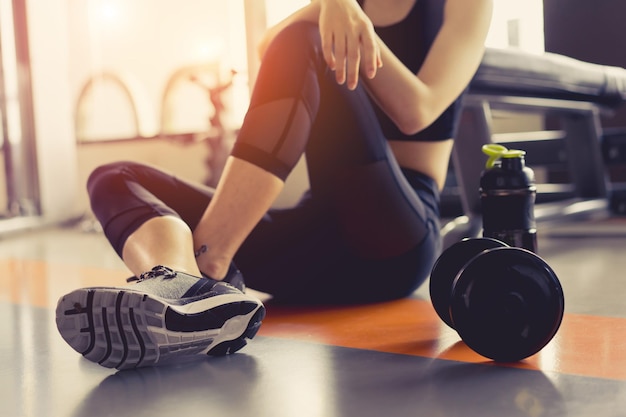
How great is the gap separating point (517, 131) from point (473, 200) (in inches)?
67.2

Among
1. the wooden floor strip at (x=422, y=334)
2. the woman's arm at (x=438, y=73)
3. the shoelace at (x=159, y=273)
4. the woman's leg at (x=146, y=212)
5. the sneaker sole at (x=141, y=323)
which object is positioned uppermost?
the woman's arm at (x=438, y=73)

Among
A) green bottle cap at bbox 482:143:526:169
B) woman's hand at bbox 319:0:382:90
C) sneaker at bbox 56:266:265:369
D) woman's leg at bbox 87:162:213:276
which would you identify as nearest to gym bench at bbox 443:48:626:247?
green bottle cap at bbox 482:143:526:169

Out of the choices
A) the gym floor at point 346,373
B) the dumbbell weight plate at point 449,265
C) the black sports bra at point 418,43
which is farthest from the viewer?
the black sports bra at point 418,43

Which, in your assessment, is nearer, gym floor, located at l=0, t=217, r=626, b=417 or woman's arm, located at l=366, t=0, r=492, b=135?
gym floor, located at l=0, t=217, r=626, b=417

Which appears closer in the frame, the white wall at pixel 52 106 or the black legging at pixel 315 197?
the black legging at pixel 315 197

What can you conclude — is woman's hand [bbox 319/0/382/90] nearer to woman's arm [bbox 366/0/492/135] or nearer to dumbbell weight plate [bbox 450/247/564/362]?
woman's arm [bbox 366/0/492/135]

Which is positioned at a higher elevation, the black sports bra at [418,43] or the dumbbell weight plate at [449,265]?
the black sports bra at [418,43]

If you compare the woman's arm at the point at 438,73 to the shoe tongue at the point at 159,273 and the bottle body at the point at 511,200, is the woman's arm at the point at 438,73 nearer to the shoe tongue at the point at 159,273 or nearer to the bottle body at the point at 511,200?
the bottle body at the point at 511,200

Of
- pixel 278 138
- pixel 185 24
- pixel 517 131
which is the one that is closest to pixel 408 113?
pixel 278 138

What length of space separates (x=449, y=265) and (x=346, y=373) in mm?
278

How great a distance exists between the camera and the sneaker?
103 cm

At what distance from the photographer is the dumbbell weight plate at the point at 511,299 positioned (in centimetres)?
105

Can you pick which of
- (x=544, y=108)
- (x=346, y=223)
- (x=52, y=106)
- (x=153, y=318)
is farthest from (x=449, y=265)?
(x=52, y=106)

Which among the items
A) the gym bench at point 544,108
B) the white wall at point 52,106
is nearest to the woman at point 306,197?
the gym bench at point 544,108
